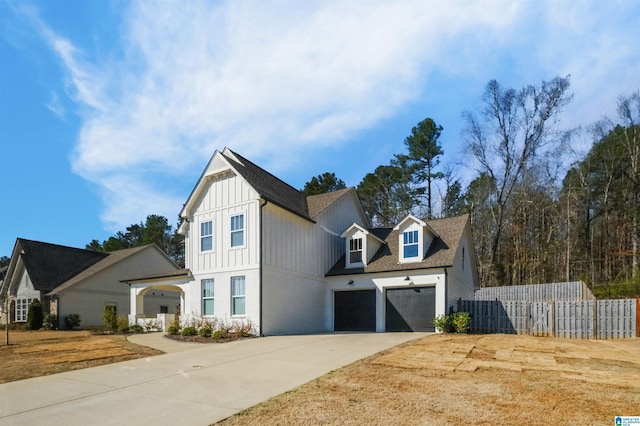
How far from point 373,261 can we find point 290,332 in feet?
17.9

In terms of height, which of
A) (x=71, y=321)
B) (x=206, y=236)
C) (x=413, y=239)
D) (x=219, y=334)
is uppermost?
(x=206, y=236)

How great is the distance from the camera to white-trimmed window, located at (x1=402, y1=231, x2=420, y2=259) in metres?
20.3

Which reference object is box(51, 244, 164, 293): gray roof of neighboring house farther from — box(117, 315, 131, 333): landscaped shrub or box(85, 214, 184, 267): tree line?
box(85, 214, 184, 267): tree line

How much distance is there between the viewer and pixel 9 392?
8359mm

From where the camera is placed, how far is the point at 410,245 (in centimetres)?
2044

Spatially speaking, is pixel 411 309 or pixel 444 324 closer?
pixel 444 324

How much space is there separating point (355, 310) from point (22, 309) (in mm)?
27123

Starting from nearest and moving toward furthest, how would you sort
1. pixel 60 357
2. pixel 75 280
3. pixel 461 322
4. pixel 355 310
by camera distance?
pixel 60 357 < pixel 461 322 < pixel 355 310 < pixel 75 280

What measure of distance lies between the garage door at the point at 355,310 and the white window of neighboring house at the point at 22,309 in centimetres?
2481

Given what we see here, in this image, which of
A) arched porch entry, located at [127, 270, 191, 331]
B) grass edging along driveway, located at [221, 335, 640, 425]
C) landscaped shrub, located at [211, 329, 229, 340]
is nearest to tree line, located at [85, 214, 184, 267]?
arched porch entry, located at [127, 270, 191, 331]

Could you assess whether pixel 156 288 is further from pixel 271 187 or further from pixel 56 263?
pixel 56 263

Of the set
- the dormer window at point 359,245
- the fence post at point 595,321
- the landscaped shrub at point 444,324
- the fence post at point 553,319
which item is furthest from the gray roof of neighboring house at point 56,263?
the fence post at point 595,321

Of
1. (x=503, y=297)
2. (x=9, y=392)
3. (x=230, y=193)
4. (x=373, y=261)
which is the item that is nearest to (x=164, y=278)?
(x=230, y=193)

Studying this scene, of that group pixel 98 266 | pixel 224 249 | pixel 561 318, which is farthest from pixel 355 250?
pixel 98 266
